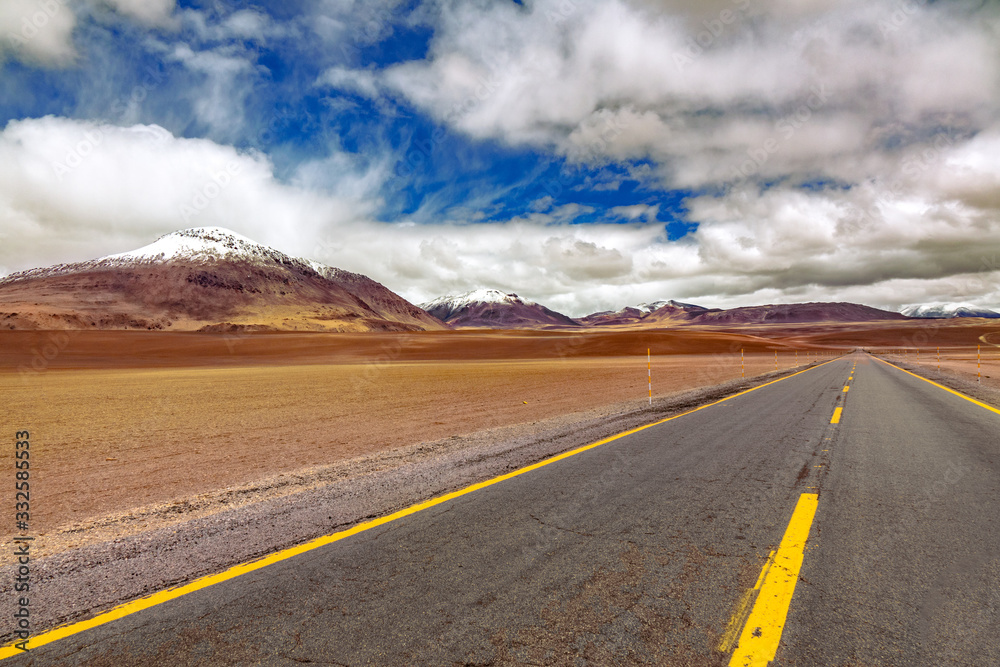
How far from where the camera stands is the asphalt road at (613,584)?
9.72ft

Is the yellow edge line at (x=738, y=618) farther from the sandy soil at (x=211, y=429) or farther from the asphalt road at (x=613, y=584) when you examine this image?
the sandy soil at (x=211, y=429)

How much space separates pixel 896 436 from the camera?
9.78m

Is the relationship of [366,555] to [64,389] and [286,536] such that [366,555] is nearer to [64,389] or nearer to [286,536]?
[286,536]

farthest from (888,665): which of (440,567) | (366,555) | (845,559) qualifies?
(366,555)

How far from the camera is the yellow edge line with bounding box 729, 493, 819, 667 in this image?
285 centimetres

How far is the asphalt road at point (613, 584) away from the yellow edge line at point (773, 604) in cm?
6

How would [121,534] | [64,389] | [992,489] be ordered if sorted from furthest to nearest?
[64,389] < [992,489] < [121,534]

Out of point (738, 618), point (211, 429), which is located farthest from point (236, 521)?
point (211, 429)

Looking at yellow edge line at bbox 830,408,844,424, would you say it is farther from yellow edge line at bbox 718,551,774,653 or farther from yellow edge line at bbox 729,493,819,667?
yellow edge line at bbox 718,551,774,653

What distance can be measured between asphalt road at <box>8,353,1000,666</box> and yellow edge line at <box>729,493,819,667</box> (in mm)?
57

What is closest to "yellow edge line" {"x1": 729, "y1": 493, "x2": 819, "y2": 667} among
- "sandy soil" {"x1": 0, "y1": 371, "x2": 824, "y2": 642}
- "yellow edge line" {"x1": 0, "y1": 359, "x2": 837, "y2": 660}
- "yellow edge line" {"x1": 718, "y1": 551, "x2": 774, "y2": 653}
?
"yellow edge line" {"x1": 718, "y1": 551, "x2": 774, "y2": 653}

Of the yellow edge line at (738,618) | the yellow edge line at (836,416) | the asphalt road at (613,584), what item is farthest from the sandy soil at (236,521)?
the yellow edge line at (836,416)

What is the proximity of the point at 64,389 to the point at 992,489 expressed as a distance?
38.9 metres

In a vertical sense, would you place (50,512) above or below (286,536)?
below
